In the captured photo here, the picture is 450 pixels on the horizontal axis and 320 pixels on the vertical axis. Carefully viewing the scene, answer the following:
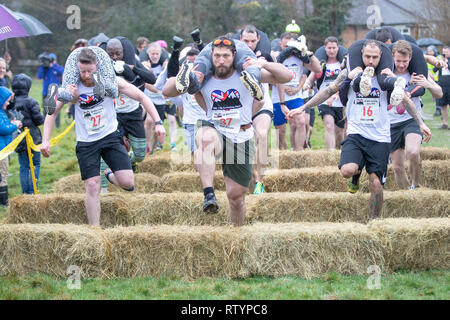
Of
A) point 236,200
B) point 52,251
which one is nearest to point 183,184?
point 236,200

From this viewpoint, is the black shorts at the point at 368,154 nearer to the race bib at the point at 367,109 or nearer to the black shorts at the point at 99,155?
the race bib at the point at 367,109

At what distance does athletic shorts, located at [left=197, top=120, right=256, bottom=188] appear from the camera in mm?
7164

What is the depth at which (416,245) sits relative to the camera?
6.58m

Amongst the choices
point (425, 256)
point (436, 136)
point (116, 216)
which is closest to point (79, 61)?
point (116, 216)

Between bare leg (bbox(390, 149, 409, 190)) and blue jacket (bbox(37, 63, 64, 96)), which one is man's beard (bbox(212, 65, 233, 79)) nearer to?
bare leg (bbox(390, 149, 409, 190))

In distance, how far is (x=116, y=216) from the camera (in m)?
8.60

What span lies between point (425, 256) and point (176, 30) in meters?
33.8

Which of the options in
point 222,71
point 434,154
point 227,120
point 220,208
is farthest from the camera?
point 434,154

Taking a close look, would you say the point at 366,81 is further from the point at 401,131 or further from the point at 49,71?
the point at 49,71

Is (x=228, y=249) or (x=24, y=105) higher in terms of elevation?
(x=24, y=105)

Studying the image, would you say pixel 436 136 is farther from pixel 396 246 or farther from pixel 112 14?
pixel 112 14

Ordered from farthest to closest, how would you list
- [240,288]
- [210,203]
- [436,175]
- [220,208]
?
[436,175] < [220,208] < [210,203] < [240,288]

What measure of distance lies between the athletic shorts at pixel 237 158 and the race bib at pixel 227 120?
8 cm

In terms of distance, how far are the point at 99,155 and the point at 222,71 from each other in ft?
6.64
